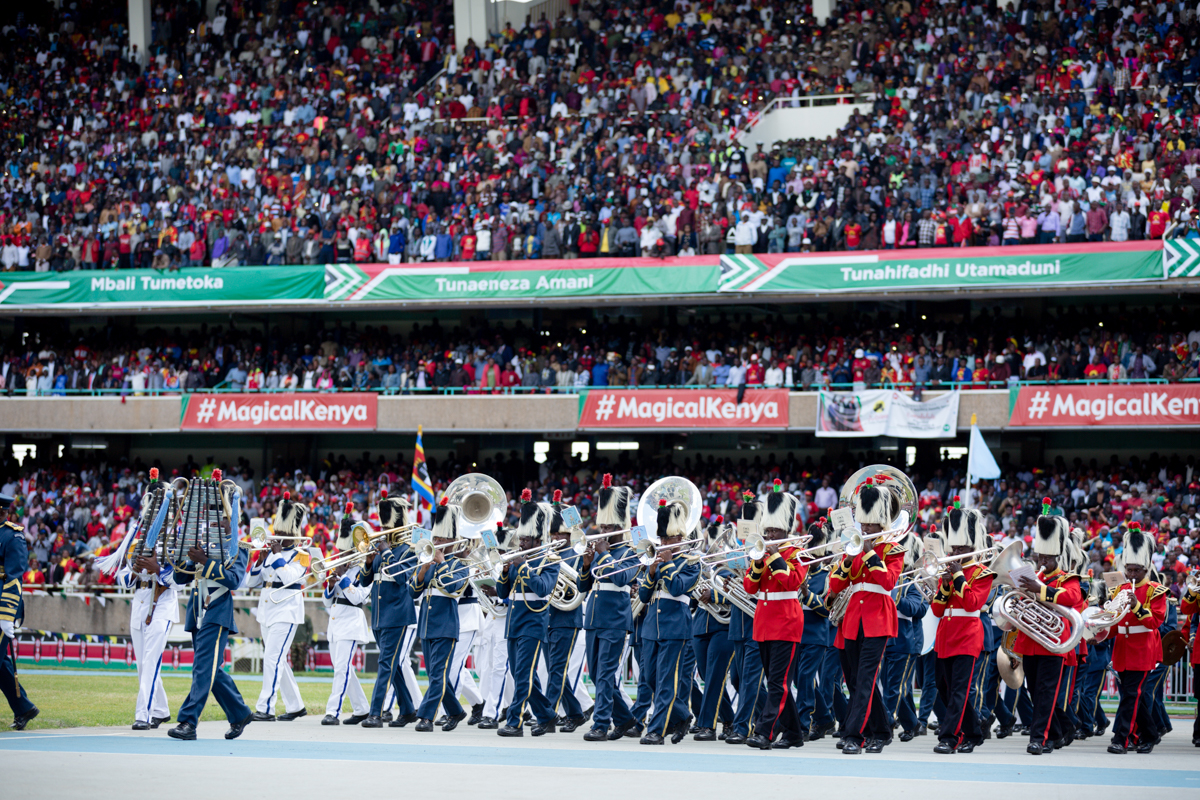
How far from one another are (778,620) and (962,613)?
1.66m

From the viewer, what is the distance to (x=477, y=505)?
47.9 ft

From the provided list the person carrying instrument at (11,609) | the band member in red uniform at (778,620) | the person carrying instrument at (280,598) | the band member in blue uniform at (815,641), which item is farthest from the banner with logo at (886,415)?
the person carrying instrument at (11,609)

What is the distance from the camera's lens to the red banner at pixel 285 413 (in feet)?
111

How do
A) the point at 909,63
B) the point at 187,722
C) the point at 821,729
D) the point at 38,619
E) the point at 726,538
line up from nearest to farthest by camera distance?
1. the point at 187,722
2. the point at 821,729
3. the point at 726,538
4. the point at 38,619
5. the point at 909,63

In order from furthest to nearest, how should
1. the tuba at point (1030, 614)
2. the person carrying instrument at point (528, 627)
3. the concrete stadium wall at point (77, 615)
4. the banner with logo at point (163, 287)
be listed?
the banner with logo at point (163, 287)
the concrete stadium wall at point (77, 615)
the person carrying instrument at point (528, 627)
the tuba at point (1030, 614)

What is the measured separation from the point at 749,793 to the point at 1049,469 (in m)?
22.9

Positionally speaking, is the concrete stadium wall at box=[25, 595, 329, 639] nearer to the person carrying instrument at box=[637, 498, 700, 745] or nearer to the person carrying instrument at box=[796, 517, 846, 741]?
the person carrying instrument at box=[637, 498, 700, 745]

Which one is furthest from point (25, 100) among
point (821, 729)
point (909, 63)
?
point (821, 729)

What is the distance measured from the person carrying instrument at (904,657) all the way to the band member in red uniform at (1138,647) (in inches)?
71.1

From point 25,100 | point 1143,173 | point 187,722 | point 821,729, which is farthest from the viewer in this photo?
point 25,100

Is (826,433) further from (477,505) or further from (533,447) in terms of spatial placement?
(477,505)

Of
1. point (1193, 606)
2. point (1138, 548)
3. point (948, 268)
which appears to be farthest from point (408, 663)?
point (948, 268)

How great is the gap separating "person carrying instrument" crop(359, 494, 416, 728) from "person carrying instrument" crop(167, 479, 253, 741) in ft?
5.26

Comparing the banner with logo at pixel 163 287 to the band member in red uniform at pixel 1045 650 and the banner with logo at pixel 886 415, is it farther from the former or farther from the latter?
the band member in red uniform at pixel 1045 650
